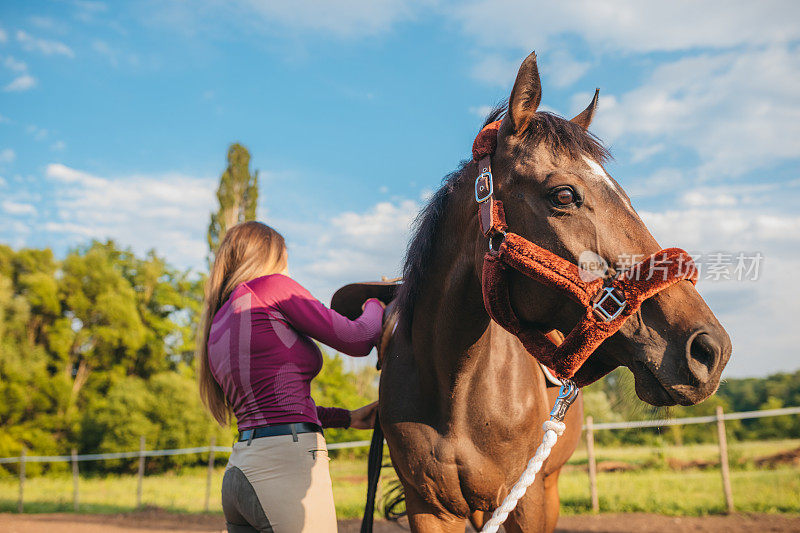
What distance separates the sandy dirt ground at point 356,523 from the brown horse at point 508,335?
4166 mm

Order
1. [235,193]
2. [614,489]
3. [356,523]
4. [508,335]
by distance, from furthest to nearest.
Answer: [235,193] < [614,489] < [356,523] < [508,335]

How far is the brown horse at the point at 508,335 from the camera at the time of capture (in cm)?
143

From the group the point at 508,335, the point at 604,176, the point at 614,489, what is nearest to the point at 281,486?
the point at 508,335

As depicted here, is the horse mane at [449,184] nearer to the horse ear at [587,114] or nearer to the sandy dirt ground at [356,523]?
the horse ear at [587,114]

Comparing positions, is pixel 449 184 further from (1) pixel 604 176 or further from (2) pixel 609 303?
(2) pixel 609 303

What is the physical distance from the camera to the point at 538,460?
1621 mm

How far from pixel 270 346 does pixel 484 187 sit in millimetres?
1029

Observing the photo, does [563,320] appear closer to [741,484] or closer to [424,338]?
[424,338]

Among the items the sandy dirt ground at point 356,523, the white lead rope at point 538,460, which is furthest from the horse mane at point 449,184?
the sandy dirt ground at point 356,523

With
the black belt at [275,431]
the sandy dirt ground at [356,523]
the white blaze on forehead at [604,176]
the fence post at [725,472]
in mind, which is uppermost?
the white blaze on forehead at [604,176]

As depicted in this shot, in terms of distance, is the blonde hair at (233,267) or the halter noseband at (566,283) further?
the blonde hair at (233,267)

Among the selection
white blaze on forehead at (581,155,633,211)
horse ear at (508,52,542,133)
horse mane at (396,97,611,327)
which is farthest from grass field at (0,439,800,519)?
horse ear at (508,52,542,133)

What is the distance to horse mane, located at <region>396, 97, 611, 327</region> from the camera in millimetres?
1755

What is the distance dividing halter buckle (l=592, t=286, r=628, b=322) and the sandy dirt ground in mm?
5273
